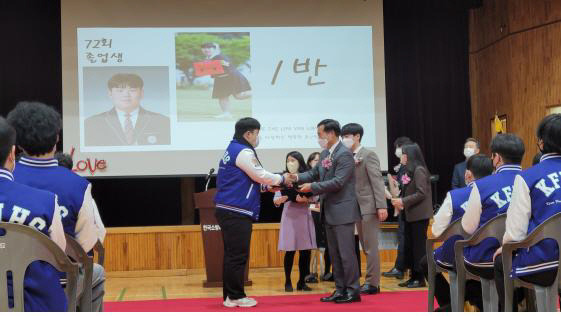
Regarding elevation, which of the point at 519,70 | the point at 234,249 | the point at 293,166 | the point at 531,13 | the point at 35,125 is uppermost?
the point at 531,13

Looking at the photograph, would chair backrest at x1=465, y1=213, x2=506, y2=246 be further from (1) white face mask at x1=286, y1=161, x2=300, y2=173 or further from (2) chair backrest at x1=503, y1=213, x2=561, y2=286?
(1) white face mask at x1=286, y1=161, x2=300, y2=173

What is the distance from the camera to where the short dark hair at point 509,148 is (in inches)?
135

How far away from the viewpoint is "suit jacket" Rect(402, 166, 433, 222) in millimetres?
5883

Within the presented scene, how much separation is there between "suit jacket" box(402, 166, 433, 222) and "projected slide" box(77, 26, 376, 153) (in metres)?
1.92

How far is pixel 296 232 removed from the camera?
19.6ft

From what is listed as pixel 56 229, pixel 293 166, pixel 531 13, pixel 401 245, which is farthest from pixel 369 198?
pixel 531 13

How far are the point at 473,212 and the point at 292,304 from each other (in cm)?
213

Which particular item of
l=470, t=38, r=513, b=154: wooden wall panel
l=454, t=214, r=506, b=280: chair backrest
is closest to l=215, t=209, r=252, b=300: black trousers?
l=454, t=214, r=506, b=280: chair backrest

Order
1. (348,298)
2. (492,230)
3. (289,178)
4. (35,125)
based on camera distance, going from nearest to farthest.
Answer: (35,125) → (492,230) → (348,298) → (289,178)

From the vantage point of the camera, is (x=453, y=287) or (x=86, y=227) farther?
(x=453, y=287)

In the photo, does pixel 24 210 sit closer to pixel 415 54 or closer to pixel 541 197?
pixel 541 197

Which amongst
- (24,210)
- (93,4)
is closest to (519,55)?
(93,4)

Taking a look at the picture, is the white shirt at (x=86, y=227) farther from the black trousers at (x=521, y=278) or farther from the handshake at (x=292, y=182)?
the handshake at (x=292, y=182)

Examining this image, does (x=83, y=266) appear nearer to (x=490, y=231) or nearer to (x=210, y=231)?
(x=490, y=231)
